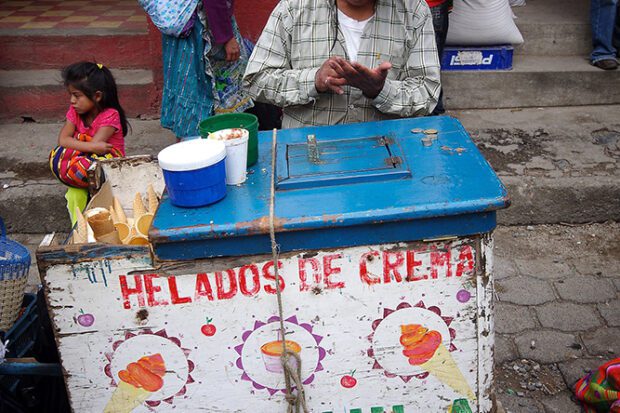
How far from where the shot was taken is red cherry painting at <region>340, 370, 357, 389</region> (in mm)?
1881

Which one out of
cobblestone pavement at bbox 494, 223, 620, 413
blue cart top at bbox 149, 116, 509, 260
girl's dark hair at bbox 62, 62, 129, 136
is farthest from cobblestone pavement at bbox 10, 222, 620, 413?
blue cart top at bbox 149, 116, 509, 260

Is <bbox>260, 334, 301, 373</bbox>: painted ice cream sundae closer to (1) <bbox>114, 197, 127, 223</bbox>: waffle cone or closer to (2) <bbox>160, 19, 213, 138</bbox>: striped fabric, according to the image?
(1) <bbox>114, 197, 127, 223</bbox>: waffle cone

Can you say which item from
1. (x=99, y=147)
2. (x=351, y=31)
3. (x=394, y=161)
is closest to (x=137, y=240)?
(x=394, y=161)

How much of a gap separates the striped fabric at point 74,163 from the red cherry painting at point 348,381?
1.88 m

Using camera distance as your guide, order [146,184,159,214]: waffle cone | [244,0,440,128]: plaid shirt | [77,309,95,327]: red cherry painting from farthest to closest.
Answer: [244,0,440,128]: plaid shirt → [146,184,159,214]: waffle cone → [77,309,95,327]: red cherry painting

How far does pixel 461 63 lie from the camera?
4.71 meters

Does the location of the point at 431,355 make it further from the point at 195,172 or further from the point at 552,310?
the point at 552,310

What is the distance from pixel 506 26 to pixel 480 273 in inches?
128

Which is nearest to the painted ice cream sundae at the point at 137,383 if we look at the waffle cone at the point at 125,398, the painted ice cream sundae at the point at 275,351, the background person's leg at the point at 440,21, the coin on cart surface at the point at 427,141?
the waffle cone at the point at 125,398

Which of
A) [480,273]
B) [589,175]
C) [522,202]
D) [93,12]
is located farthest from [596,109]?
[93,12]

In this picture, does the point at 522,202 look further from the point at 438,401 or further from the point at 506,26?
the point at 438,401

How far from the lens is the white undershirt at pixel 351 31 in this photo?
2.51 meters

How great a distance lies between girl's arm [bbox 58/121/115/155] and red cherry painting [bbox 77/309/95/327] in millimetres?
1604

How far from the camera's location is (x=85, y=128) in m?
3.33
